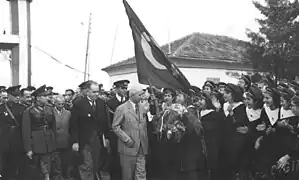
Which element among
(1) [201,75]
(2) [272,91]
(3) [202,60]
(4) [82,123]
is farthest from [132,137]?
(1) [201,75]

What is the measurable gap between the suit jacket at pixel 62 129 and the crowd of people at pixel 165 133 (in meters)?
0.02

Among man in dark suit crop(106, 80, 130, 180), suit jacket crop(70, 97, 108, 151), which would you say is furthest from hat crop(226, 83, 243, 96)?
suit jacket crop(70, 97, 108, 151)

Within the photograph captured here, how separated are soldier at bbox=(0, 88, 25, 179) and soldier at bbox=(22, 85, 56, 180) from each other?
0.66m

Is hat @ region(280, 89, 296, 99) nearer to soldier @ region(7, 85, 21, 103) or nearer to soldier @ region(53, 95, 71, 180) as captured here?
soldier @ region(53, 95, 71, 180)

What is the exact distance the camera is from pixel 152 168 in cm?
917

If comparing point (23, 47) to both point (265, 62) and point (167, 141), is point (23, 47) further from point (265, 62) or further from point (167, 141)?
point (265, 62)

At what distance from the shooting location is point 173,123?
739 cm

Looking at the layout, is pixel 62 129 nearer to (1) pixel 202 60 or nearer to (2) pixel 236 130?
(2) pixel 236 130

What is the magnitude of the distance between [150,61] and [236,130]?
6.64 ft

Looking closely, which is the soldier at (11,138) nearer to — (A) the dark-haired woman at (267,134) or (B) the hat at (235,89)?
(B) the hat at (235,89)

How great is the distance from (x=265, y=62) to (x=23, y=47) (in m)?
15.1

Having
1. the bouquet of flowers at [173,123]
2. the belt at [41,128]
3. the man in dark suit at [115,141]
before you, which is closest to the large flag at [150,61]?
the bouquet of flowers at [173,123]

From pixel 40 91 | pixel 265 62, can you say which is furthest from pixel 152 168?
pixel 265 62

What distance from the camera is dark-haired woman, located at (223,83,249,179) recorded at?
749 centimetres
